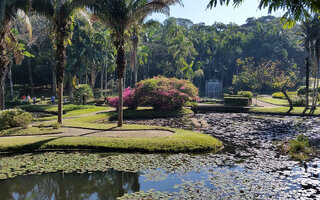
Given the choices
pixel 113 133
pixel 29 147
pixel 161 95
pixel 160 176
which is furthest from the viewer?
pixel 161 95

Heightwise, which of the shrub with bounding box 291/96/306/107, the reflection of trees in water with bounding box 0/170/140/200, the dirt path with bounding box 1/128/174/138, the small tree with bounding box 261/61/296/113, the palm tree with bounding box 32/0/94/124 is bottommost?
the reflection of trees in water with bounding box 0/170/140/200

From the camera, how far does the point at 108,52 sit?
51.2 meters

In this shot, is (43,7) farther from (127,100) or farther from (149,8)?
(127,100)

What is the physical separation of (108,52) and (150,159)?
1639 inches

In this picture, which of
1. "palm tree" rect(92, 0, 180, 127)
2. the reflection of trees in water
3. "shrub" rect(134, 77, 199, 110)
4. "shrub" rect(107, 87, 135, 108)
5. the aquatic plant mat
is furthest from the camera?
"shrub" rect(107, 87, 135, 108)

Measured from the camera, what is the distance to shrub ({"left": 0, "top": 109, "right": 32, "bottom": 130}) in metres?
17.2

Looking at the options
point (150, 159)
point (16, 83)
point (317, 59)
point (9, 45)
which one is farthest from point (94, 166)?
point (16, 83)

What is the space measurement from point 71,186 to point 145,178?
8.70 ft

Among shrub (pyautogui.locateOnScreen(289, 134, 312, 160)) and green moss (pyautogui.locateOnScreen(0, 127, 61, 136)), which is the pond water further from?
green moss (pyautogui.locateOnScreen(0, 127, 61, 136))

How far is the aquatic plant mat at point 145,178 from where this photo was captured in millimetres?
8797

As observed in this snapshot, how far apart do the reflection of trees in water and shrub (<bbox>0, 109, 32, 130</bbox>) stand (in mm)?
8552

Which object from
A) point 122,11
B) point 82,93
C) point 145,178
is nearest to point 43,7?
point 122,11

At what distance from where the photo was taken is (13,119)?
57.3 ft

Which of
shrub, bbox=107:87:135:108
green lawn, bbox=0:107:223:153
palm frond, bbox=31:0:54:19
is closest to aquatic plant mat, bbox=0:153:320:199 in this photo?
green lawn, bbox=0:107:223:153
